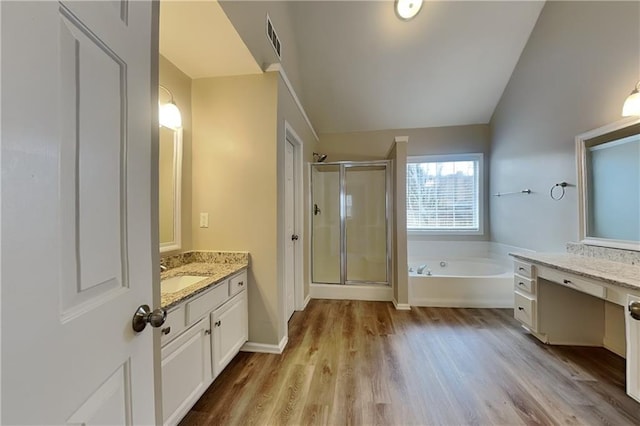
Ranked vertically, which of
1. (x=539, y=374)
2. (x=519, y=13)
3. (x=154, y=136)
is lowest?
(x=539, y=374)

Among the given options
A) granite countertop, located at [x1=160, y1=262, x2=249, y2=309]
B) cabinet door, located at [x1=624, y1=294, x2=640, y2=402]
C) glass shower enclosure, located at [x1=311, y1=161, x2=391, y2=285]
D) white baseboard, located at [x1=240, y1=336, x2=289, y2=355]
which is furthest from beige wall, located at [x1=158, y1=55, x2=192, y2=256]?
cabinet door, located at [x1=624, y1=294, x2=640, y2=402]

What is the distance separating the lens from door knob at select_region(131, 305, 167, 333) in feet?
2.28

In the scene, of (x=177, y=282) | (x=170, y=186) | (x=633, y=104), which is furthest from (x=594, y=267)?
(x=170, y=186)

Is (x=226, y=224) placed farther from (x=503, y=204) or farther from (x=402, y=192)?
(x=503, y=204)

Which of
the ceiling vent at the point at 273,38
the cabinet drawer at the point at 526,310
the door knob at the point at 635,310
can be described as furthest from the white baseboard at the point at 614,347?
the ceiling vent at the point at 273,38

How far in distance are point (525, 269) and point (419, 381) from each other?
150 cm

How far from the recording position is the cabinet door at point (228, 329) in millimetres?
1752

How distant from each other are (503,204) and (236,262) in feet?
12.2

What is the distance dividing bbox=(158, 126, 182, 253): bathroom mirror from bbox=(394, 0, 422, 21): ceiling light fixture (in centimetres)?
265

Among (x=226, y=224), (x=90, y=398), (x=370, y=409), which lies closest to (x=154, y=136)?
(x=90, y=398)

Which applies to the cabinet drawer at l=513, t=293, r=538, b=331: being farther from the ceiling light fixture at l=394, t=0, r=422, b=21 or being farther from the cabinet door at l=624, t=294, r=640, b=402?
the ceiling light fixture at l=394, t=0, r=422, b=21

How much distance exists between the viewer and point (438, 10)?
2.96m

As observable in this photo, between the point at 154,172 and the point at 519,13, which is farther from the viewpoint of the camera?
the point at 519,13

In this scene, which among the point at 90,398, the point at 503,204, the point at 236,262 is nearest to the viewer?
the point at 90,398
